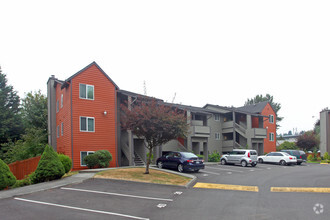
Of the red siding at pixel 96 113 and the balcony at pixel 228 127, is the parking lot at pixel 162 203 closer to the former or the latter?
the red siding at pixel 96 113

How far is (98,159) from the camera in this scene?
69.0 ft

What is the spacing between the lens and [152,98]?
1775cm

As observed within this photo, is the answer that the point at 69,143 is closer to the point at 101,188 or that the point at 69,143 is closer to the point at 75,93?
the point at 75,93

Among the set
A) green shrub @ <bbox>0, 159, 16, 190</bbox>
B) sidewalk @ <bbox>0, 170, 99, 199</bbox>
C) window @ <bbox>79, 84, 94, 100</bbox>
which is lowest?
sidewalk @ <bbox>0, 170, 99, 199</bbox>

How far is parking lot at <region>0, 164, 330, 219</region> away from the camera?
30.0ft

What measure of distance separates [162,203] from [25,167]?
14.8 meters

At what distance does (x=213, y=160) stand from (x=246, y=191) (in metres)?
18.5

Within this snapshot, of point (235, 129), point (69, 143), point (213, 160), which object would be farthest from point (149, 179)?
point (235, 129)

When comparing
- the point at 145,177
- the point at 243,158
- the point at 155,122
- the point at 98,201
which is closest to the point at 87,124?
the point at 155,122

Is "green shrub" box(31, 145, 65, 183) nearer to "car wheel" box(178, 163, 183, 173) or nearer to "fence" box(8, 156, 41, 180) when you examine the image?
"fence" box(8, 156, 41, 180)

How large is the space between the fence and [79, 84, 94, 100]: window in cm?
582

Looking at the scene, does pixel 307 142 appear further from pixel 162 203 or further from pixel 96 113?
pixel 162 203

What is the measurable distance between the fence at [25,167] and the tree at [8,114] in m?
14.0

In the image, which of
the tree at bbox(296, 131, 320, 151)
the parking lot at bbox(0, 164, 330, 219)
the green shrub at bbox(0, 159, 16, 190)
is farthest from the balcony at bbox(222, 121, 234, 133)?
the green shrub at bbox(0, 159, 16, 190)
